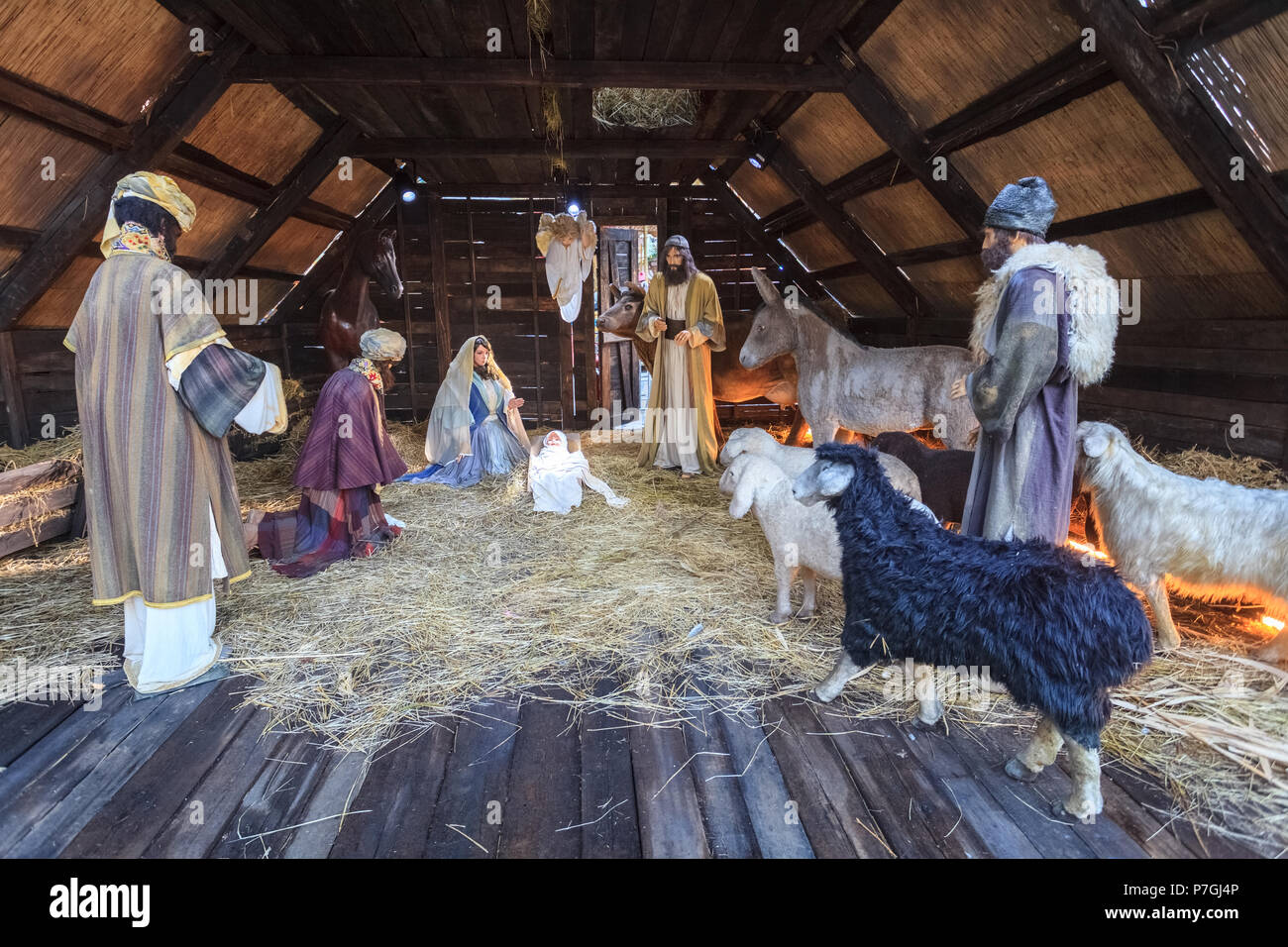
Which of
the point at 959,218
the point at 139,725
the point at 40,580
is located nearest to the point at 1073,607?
the point at 139,725

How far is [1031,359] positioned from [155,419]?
3.80 metres

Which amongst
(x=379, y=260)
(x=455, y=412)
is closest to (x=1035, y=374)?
(x=455, y=412)

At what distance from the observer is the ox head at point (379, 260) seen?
24.9 feet

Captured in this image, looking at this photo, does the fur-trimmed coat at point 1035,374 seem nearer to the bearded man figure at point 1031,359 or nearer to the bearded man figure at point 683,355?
the bearded man figure at point 1031,359

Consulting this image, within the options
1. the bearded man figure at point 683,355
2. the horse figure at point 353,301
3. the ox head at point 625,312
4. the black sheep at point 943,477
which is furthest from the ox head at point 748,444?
the horse figure at point 353,301

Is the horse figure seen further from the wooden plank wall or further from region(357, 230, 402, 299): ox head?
the wooden plank wall

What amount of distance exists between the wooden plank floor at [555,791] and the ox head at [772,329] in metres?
4.35

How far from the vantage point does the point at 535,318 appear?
10.3m

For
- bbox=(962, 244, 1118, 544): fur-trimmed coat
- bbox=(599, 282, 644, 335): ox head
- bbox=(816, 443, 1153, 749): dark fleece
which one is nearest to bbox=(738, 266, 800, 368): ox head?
bbox=(599, 282, 644, 335): ox head

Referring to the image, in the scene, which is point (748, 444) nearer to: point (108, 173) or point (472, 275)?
point (108, 173)

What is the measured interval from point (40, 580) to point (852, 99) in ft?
21.7

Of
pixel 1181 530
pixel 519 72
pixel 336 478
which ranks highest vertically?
pixel 519 72

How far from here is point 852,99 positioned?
5316 millimetres

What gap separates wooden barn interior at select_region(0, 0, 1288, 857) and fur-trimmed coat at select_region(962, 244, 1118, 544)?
3.26 feet
